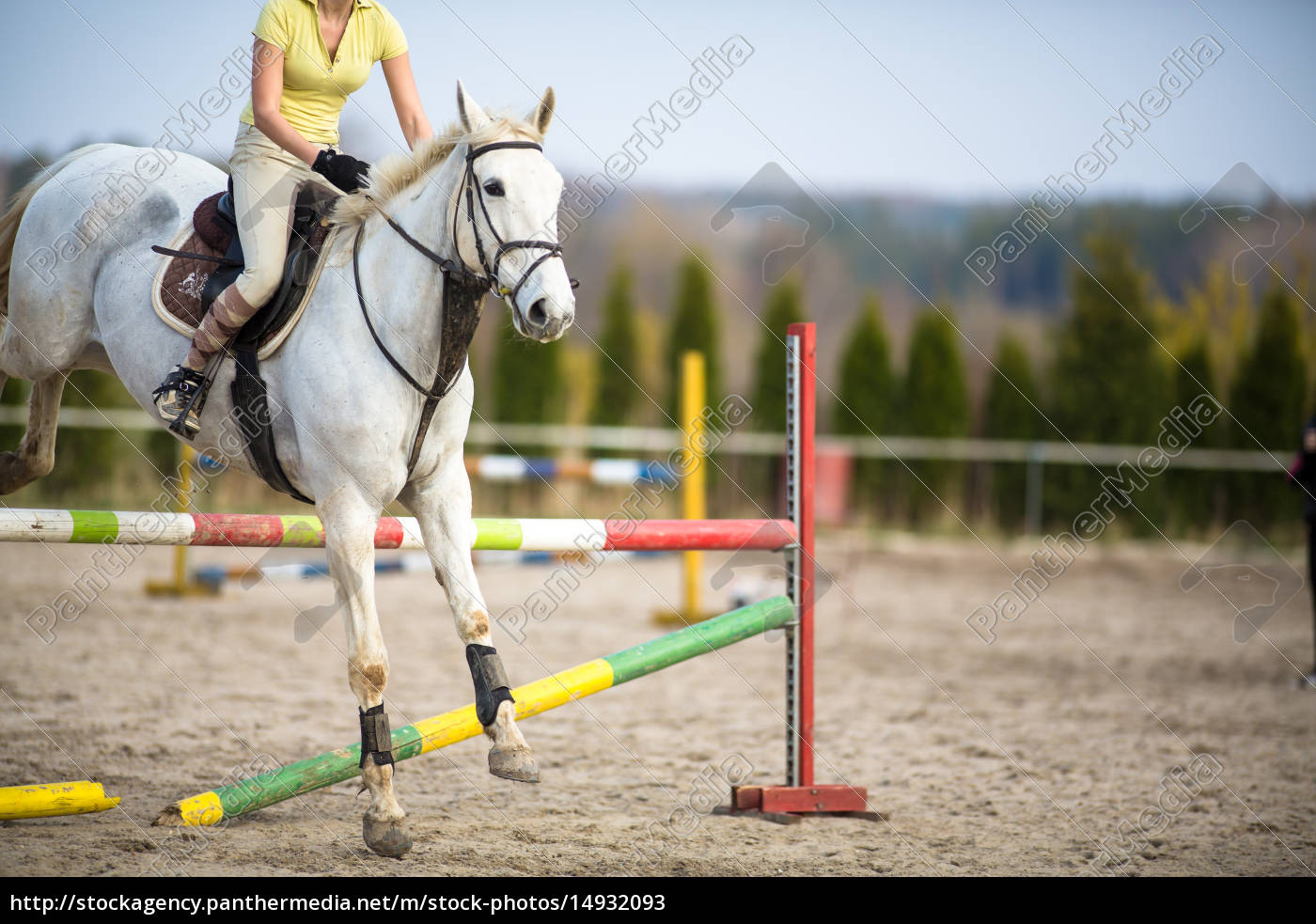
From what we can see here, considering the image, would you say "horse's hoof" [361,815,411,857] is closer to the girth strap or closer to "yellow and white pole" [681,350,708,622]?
the girth strap

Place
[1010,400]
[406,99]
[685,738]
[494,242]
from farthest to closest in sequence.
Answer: [1010,400]
[685,738]
[406,99]
[494,242]

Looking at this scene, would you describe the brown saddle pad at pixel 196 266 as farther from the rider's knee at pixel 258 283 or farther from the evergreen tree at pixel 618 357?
the evergreen tree at pixel 618 357

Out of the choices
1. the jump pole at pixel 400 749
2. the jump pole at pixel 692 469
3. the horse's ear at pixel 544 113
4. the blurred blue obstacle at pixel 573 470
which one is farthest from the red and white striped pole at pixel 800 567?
the blurred blue obstacle at pixel 573 470

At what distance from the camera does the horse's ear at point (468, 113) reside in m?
3.00

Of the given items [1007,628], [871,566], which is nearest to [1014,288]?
[871,566]

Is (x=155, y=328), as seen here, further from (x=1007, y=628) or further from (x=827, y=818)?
(x=1007, y=628)

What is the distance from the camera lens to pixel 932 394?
16.0 metres

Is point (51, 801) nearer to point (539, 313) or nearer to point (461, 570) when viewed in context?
point (461, 570)

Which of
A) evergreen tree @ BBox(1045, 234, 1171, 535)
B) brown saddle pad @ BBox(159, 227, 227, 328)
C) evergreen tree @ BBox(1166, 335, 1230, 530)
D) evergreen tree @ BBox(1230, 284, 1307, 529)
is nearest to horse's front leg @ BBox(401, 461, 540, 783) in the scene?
brown saddle pad @ BBox(159, 227, 227, 328)

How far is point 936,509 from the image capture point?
15812 millimetres

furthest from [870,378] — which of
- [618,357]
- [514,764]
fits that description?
[514,764]

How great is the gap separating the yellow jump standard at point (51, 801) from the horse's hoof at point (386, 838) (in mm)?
874

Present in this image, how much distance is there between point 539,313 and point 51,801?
2.10 meters

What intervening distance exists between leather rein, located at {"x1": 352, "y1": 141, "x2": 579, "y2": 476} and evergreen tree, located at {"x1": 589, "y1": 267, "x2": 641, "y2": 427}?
12.6 m
